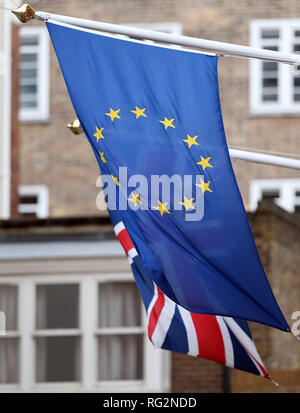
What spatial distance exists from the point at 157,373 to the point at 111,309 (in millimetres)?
1208

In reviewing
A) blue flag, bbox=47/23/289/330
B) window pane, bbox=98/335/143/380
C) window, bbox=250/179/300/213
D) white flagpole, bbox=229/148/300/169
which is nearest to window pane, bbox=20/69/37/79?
window, bbox=250/179/300/213

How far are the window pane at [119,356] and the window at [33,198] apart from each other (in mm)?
10262

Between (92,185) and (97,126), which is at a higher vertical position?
(92,185)

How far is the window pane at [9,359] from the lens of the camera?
747 inches

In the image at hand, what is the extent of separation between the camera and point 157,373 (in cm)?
1839

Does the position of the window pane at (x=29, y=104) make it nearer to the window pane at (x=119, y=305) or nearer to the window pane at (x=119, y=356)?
the window pane at (x=119, y=305)

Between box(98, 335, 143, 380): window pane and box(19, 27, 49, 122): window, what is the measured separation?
11.0m

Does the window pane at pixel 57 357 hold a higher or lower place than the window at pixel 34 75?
lower

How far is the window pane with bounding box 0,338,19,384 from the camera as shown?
19.0m

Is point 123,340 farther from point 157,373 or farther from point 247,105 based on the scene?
point 247,105

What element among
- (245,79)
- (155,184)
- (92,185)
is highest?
(245,79)

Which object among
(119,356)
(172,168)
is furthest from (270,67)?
(172,168)

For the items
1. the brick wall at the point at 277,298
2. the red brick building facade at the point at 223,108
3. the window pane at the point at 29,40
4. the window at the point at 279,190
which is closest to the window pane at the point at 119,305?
the brick wall at the point at 277,298
